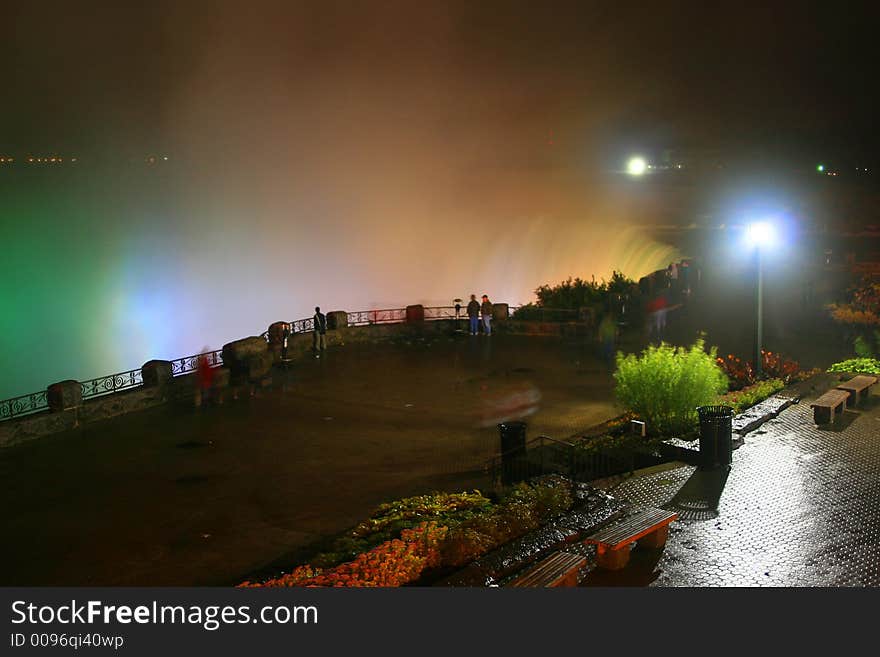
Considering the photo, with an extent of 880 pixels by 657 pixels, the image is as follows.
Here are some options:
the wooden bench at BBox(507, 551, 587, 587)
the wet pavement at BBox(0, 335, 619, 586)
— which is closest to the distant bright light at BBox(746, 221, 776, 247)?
the wet pavement at BBox(0, 335, 619, 586)

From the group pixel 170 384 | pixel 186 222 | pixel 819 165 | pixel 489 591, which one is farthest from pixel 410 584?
pixel 186 222

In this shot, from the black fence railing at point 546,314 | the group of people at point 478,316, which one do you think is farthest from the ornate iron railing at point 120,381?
the black fence railing at point 546,314

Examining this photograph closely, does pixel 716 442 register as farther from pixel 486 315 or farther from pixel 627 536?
pixel 486 315

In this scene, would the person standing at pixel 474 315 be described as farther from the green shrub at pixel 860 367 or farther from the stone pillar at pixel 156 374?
the green shrub at pixel 860 367

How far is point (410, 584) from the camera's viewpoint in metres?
7.36

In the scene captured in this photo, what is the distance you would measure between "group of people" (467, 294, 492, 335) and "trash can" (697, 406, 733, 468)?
1533 centimetres

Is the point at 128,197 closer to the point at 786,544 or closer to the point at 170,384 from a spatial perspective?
the point at 170,384

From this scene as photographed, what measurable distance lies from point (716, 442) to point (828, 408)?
3.12m

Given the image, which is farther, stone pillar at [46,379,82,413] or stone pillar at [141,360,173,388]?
stone pillar at [141,360,173,388]

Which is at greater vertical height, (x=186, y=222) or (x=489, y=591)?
(x=186, y=222)

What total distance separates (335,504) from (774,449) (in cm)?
667

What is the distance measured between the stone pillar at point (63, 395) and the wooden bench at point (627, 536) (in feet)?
40.7

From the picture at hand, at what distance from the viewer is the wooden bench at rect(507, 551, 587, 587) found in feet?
22.1

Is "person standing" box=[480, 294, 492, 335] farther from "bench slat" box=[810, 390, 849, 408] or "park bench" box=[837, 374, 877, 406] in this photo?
"bench slat" box=[810, 390, 849, 408]
